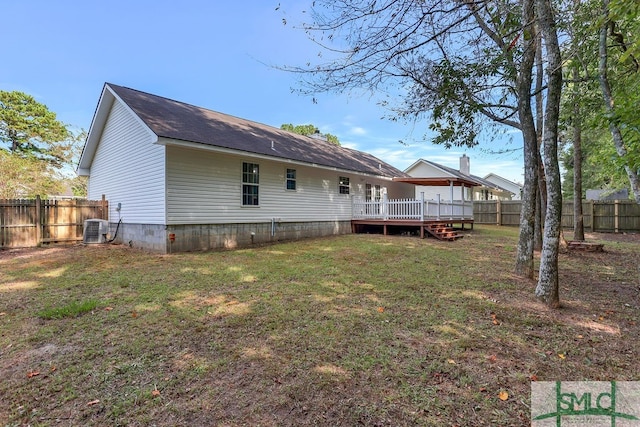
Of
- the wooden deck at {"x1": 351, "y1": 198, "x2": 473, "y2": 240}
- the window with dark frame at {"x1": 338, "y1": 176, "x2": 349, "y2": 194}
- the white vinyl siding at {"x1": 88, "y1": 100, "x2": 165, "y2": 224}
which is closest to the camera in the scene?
the white vinyl siding at {"x1": 88, "y1": 100, "x2": 165, "y2": 224}

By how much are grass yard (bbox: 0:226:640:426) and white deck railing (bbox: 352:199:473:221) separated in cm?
654

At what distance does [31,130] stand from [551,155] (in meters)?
31.3

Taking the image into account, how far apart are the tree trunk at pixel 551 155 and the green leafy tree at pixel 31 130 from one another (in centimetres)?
2995

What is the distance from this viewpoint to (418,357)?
285cm

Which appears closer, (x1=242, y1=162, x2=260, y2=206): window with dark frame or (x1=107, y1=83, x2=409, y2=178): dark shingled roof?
(x1=107, y1=83, x2=409, y2=178): dark shingled roof

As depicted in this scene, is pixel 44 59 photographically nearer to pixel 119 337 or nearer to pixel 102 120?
pixel 102 120

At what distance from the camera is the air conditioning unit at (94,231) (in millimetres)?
10477

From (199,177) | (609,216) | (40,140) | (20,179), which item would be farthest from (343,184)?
(40,140)

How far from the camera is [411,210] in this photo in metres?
12.7

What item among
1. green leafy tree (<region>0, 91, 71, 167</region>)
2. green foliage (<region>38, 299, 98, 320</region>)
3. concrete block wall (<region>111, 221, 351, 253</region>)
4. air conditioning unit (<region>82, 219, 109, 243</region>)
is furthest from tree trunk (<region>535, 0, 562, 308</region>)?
green leafy tree (<region>0, 91, 71, 167</region>)

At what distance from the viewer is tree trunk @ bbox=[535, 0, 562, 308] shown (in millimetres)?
4082

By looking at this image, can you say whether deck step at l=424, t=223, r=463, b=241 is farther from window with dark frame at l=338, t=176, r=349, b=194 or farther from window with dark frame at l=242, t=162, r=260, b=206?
window with dark frame at l=242, t=162, r=260, b=206

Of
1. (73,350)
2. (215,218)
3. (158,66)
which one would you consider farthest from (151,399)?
(158,66)

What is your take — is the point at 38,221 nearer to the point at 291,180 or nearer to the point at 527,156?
the point at 291,180
